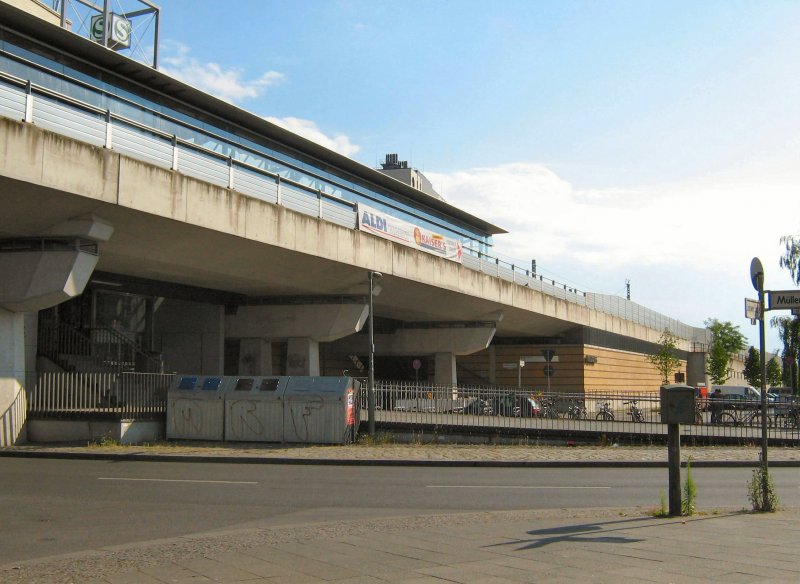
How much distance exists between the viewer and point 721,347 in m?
73.5

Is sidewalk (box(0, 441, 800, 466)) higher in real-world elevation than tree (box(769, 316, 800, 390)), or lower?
lower

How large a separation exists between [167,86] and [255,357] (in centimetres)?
1179

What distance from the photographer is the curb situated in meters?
18.0

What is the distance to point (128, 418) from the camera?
21969mm

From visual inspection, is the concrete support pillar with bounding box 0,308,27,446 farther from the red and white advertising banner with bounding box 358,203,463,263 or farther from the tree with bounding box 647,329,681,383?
the tree with bounding box 647,329,681,383

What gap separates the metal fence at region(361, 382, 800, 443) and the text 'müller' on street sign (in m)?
11.3

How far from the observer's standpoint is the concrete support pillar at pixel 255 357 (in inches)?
1332

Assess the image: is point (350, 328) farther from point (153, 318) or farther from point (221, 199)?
point (221, 199)

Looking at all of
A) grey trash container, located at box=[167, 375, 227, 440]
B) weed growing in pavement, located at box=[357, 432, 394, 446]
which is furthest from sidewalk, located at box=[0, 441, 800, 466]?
grey trash container, located at box=[167, 375, 227, 440]

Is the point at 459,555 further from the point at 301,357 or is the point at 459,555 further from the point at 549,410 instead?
the point at 301,357

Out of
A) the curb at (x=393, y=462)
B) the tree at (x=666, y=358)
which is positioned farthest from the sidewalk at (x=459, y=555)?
the tree at (x=666, y=358)

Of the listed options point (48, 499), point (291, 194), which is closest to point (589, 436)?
point (291, 194)

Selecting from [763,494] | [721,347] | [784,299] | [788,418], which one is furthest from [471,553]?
[721,347]

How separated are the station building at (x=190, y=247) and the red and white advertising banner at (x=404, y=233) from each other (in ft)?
0.28
